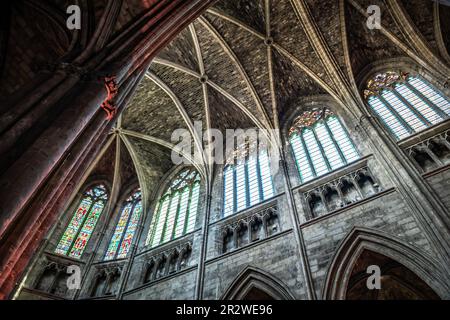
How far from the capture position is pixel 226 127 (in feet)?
45.3

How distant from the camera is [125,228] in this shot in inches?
489

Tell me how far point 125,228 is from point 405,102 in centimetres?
1084

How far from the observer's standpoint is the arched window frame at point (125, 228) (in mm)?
11289

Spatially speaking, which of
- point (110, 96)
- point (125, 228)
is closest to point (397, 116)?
point (110, 96)

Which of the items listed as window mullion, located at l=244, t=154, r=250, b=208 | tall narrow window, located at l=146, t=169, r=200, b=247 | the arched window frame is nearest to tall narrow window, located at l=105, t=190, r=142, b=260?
the arched window frame

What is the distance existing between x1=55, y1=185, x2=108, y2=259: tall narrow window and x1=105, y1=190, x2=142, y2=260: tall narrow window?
895mm

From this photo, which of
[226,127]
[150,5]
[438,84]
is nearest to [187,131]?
[226,127]

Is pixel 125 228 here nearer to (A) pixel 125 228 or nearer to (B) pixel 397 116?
(A) pixel 125 228

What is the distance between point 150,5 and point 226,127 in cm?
762

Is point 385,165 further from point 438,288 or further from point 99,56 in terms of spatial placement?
point 99,56

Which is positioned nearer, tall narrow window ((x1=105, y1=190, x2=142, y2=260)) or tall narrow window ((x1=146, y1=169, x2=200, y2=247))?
tall narrow window ((x1=146, y1=169, x2=200, y2=247))

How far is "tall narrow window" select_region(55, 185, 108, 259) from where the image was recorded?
36.8 feet

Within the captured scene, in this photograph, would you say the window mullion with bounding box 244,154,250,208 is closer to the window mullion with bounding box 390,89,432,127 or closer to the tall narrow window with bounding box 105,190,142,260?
the tall narrow window with bounding box 105,190,142,260
